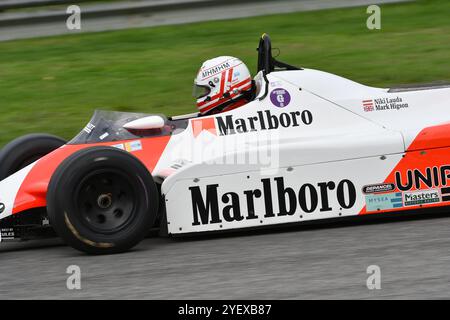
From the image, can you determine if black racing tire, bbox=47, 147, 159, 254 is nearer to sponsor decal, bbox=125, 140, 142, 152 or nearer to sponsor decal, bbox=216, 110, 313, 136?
sponsor decal, bbox=125, 140, 142, 152

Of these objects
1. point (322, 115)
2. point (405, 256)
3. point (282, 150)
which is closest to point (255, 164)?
point (282, 150)

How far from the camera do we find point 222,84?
729 cm

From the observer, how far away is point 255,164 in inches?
263

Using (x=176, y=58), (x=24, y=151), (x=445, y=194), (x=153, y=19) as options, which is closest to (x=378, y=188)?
(x=445, y=194)

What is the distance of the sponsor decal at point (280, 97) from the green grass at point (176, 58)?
341 centimetres

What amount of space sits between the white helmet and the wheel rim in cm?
128

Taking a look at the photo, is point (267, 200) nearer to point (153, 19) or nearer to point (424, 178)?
point (424, 178)

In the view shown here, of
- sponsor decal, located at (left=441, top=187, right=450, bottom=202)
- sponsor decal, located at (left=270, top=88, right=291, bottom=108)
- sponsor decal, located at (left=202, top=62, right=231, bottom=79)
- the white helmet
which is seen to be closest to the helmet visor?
the white helmet
